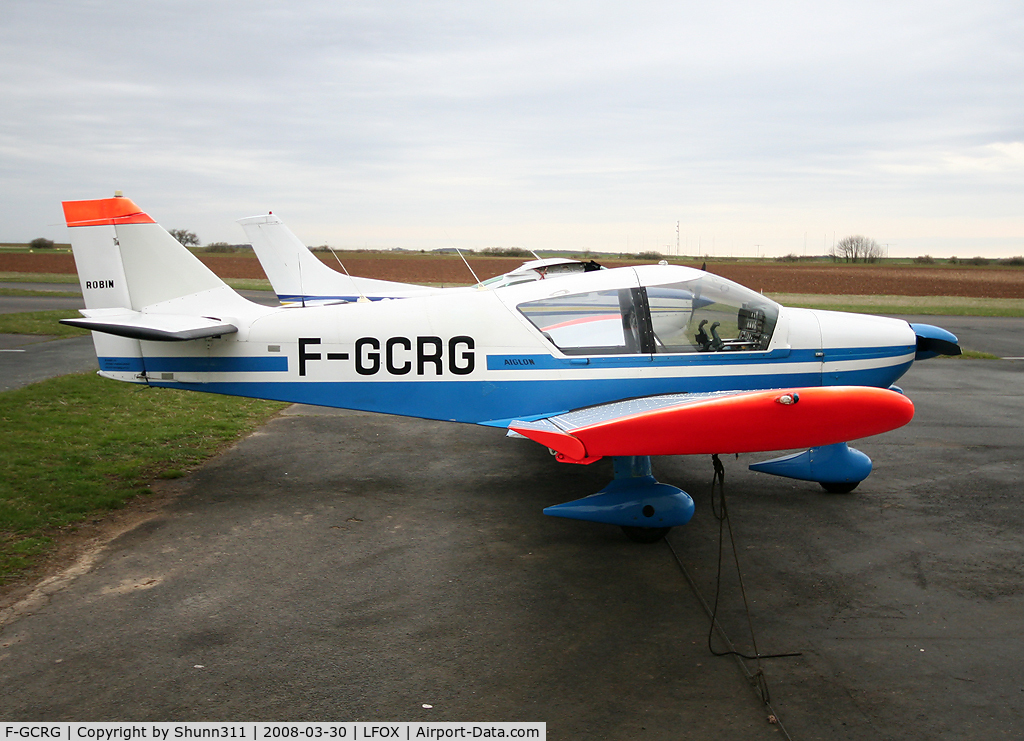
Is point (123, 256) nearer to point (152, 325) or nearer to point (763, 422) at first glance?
point (152, 325)

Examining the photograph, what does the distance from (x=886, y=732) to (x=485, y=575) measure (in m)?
2.52

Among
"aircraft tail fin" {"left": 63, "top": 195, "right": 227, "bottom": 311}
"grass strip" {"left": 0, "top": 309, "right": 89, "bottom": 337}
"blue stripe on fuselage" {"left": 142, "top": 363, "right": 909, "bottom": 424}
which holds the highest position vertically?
"aircraft tail fin" {"left": 63, "top": 195, "right": 227, "bottom": 311}

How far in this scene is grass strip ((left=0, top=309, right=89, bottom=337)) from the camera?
650 inches

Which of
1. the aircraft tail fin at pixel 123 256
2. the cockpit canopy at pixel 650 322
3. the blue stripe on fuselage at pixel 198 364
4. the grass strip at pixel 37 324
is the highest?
the aircraft tail fin at pixel 123 256

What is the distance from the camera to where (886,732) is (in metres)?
3.15

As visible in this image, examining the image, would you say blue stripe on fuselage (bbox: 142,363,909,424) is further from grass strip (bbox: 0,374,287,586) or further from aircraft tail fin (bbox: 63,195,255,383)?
grass strip (bbox: 0,374,287,586)

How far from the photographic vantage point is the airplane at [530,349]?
577 centimetres

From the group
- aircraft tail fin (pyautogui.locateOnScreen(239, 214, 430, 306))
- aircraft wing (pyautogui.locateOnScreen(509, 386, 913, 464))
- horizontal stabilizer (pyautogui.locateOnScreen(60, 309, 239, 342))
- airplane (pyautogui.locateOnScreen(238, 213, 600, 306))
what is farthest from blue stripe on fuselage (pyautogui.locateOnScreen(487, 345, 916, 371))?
aircraft tail fin (pyautogui.locateOnScreen(239, 214, 430, 306))

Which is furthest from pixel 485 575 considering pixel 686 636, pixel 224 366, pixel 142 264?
pixel 142 264

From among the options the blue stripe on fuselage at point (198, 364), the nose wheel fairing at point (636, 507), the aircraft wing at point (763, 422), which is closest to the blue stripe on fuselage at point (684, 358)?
the nose wheel fairing at point (636, 507)

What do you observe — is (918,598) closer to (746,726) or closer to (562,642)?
(746,726)

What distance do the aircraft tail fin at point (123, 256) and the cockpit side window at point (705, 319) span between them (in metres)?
4.34

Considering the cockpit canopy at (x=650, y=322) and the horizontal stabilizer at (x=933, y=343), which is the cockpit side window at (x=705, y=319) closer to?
the cockpit canopy at (x=650, y=322)
